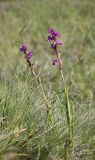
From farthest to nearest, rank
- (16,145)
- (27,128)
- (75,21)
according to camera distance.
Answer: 1. (75,21)
2. (27,128)
3. (16,145)

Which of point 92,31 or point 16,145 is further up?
point 92,31

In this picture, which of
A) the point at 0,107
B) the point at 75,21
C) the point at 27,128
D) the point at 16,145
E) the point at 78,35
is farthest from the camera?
the point at 75,21

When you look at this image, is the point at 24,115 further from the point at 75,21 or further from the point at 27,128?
the point at 75,21

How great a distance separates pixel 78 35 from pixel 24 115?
3.89 meters

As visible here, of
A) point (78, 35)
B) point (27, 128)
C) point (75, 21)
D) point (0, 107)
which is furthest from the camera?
point (75, 21)

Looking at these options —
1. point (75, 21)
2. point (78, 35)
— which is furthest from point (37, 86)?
point (75, 21)

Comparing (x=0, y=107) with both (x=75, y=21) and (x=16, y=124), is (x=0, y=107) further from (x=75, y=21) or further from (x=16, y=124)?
(x=75, y=21)

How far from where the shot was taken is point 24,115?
2.60 metres

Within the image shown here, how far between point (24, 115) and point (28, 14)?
15.9 ft

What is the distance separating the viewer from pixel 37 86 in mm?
2789

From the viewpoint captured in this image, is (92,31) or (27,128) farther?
(92,31)

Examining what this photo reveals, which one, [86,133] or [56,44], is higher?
[56,44]

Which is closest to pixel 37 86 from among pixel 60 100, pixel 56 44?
pixel 60 100

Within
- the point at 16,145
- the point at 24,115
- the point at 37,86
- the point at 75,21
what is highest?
the point at 75,21
